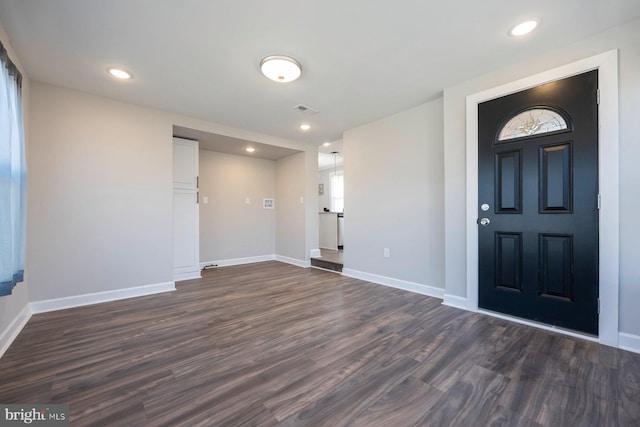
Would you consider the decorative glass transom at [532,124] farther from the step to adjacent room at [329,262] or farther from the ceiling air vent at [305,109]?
the step to adjacent room at [329,262]

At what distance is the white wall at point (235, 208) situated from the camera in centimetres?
506

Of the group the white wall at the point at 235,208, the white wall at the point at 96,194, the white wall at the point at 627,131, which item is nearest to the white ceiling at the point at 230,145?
the white wall at the point at 235,208

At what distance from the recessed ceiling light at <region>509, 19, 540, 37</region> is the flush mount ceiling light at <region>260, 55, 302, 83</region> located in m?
1.76

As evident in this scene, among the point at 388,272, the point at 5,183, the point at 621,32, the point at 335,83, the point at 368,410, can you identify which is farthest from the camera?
the point at 388,272

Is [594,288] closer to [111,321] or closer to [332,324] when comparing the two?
[332,324]

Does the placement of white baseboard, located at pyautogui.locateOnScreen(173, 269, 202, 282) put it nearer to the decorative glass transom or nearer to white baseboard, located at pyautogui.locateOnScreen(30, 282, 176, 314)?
white baseboard, located at pyautogui.locateOnScreen(30, 282, 176, 314)

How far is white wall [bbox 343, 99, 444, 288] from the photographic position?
3.24m

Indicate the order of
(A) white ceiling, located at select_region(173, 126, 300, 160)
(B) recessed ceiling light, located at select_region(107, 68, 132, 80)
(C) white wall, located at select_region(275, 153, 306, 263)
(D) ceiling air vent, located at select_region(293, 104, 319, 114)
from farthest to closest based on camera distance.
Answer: (C) white wall, located at select_region(275, 153, 306, 263) → (A) white ceiling, located at select_region(173, 126, 300, 160) → (D) ceiling air vent, located at select_region(293, 104, 319, 114) → (B) recessed ceiling light, located at select_region(107, 68, 132, 80)

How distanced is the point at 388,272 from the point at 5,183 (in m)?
3.84

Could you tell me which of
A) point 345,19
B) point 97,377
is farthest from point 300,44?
point 97,377

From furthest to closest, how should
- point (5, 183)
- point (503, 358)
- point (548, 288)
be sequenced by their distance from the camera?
point (548, 288)
point (503, 358)
point (5, 183)

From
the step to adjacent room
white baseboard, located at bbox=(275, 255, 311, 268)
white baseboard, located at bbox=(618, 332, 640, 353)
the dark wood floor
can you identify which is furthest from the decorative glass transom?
white baseboard, located at bbox=(275, 255, 311, 268)

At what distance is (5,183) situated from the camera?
64.1 inches

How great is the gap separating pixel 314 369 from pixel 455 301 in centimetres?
194
